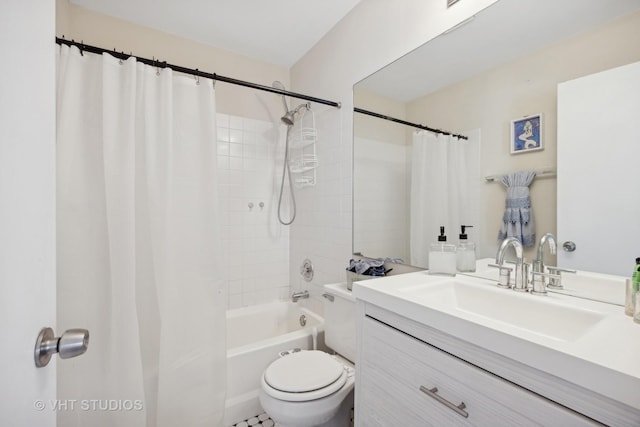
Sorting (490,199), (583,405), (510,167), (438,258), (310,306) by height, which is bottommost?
(310,306)

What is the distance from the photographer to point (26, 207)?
0.45 m

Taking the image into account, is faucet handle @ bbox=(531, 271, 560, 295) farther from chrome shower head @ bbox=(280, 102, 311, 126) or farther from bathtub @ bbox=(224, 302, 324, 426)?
chrome shower head @ bbox=(280, 102, 311, 126)

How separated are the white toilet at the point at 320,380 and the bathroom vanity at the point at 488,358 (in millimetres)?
252

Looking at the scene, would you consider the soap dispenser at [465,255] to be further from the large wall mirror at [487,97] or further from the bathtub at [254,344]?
the bathtub at [254,344]

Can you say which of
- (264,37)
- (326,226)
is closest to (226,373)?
(326,226)

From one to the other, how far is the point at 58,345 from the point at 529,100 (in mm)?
1474

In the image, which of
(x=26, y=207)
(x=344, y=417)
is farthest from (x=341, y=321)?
(x=26, y=207)

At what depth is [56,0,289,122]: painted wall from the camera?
5.59 ft

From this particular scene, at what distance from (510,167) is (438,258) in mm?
455

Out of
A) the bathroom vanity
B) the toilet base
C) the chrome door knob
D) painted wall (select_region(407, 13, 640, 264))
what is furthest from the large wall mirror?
the chrome door knob

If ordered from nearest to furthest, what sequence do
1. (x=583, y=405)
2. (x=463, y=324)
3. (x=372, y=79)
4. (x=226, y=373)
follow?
1. (x=583, y=405)
2. (x=463, y=324)
3. (x=226, y=373)
4. (x=372, y=79)

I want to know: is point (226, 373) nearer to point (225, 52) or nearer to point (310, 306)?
point (310, 306)

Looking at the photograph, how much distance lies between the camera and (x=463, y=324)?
0.66m

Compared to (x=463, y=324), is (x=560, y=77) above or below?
above
